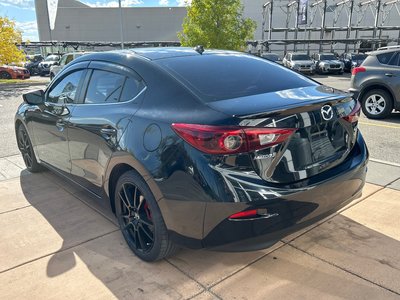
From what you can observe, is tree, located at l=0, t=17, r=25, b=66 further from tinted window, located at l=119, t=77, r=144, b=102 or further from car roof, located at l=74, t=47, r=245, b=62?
tinted window, located at l=119, t=77, r=144, b=102

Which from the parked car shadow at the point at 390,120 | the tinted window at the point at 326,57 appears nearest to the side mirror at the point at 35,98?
the parked car shadow at the point at 390,120

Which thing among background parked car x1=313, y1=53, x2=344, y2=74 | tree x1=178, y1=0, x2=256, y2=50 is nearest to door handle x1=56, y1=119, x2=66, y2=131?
tree x1=178, y1=0, x2=256, y2=50

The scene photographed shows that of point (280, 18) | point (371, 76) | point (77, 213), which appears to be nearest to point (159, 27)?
point (280, 18)

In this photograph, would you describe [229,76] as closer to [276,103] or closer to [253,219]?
[276,103]

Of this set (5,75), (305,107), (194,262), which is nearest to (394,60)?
(305,107)

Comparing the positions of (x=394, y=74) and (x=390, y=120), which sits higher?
(x=394, y=74)

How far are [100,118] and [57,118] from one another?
960 mm

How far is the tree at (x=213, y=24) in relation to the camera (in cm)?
1875

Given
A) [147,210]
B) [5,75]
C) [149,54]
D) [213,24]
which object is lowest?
[5,75]

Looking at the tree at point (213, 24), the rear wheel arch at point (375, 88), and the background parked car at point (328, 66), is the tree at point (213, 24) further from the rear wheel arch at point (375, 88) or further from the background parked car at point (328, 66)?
the rear wheel arch at point (375, 88)

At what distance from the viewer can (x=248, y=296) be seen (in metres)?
2.50

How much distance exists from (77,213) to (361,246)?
2.78 meters

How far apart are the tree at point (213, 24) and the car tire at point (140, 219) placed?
1692 centimetres

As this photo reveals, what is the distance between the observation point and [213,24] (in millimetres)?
18906
